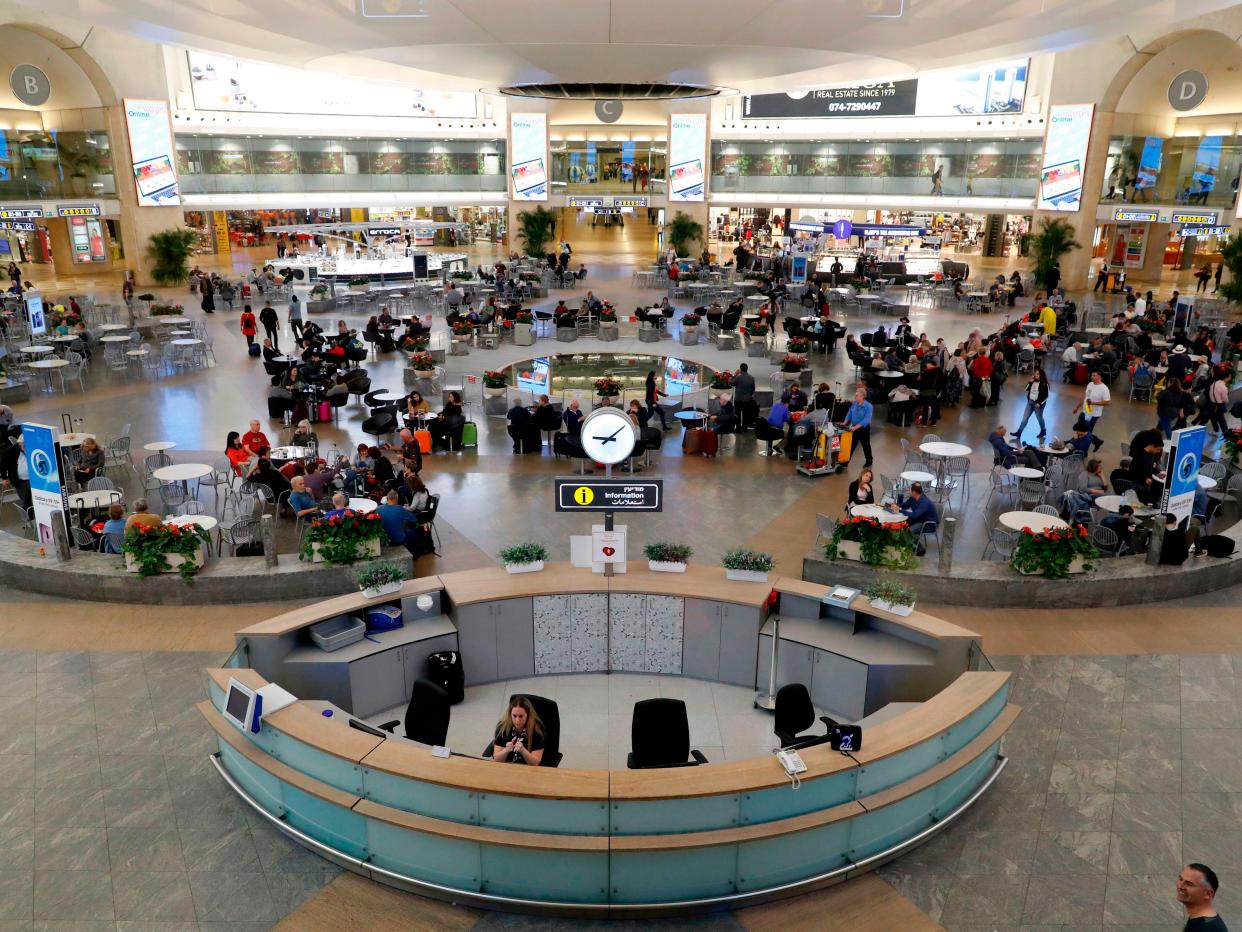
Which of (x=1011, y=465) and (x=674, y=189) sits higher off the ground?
(x=674, y=189)

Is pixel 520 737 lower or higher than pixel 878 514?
lower

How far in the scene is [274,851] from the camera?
22.8ft

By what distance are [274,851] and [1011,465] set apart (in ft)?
37.4

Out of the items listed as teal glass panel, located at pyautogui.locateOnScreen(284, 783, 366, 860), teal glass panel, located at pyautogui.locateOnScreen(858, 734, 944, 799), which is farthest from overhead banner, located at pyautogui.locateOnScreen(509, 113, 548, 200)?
teal glass panel, located at pyautogui.locateOnScreen(858, 734, 944, 799)

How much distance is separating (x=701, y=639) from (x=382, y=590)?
10.8ft

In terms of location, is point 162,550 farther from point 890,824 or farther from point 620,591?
point 890,824

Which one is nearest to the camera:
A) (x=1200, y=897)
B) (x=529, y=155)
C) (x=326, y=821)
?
(x=1200, y=897)

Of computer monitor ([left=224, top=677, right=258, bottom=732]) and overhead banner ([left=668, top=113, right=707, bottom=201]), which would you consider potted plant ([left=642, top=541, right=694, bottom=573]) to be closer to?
computer monitor ([left=224, top=677, right=258, bottom=732])

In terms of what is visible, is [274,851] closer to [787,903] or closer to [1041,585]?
[787,903]

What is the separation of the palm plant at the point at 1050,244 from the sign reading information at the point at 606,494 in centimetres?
3267

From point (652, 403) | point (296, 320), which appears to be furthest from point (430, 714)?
point (296, 320)

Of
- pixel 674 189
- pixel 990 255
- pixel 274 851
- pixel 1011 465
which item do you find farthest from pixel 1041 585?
pixel 990 255

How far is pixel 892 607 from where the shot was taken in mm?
9227

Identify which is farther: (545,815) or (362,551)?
(362,551)
